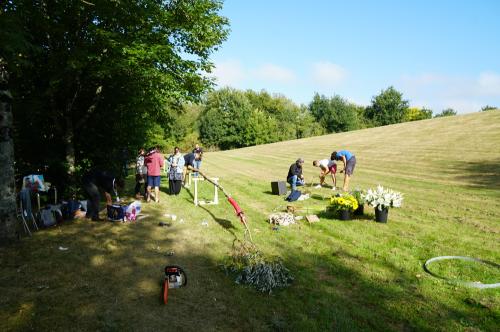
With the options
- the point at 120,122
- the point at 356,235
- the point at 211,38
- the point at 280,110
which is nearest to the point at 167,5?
the point at 211,38

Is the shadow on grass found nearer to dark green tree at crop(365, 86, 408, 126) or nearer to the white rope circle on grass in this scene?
the white rope circle on grass

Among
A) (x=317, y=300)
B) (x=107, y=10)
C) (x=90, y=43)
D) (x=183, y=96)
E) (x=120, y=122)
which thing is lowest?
(x=317, y=300)

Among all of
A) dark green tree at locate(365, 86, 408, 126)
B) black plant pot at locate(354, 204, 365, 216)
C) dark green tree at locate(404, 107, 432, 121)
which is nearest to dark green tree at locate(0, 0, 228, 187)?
black plant pot at locate(354, 204, 365, 216)

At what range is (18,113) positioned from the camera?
11273mm

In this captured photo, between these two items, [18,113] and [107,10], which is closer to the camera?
[107,10]

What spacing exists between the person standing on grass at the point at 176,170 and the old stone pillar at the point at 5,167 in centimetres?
666

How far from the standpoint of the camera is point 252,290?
20.0 ft

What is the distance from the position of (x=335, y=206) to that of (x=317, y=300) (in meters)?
5.38

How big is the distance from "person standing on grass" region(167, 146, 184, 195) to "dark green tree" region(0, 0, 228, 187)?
2.08 m

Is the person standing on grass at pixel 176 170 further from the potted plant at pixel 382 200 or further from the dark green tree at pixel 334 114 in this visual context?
the dark green tree at pixel 334 114

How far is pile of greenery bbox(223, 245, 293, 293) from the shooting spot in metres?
6.13

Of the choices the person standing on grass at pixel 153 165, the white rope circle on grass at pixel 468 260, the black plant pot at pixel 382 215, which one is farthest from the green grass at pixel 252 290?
the person standing on grass at pixel 153 165

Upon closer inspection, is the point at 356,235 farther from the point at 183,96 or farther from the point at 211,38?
the point at 211,38

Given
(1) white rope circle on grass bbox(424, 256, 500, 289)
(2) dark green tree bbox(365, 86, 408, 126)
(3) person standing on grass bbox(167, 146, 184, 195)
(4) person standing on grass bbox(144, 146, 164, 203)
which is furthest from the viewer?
(2) dark green tree bbox(365, 86, 408, 126)
